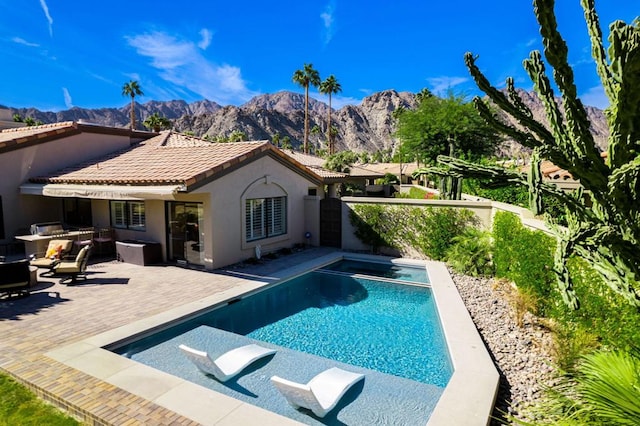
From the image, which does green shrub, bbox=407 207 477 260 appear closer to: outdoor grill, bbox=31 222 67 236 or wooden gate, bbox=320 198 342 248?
wooden gate, bbox=320 198 342 248

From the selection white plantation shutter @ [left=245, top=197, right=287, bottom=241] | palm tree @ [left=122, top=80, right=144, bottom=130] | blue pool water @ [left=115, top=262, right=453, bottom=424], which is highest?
palm tree @ [left=122, top=80, right=144, bottom=130]

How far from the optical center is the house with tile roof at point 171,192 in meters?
18.8

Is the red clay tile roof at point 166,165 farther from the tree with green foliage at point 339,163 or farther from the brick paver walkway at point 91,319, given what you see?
the tree with green foliage at point 339,163

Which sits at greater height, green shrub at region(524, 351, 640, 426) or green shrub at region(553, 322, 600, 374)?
green shrub at region(524, 351, 640, 426)

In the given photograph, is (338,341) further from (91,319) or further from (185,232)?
(185,232)

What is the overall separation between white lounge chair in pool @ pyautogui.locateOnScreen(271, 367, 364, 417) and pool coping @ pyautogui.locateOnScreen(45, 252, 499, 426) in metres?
0.48

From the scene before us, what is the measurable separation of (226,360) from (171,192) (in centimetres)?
988

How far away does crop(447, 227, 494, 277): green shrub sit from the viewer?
728 inches

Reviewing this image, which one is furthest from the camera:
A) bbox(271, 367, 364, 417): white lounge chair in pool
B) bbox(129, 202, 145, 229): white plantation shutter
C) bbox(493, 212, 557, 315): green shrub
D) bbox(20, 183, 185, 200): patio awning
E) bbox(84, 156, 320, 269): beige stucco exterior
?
bbox(129, 202, 145, 229): white plantation shutter

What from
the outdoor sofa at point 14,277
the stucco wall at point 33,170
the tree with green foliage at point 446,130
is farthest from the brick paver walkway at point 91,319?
the tree with green foliage at point 446,130

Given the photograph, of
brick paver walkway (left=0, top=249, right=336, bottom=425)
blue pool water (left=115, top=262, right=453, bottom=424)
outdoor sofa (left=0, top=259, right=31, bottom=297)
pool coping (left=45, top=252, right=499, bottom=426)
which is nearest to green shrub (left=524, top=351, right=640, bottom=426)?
pool coping (left=45, top=252, right=499, bottom=426)

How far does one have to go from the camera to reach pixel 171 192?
16719 millimetres

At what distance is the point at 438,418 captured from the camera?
6.98 m

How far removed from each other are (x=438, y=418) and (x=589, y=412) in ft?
8.53
